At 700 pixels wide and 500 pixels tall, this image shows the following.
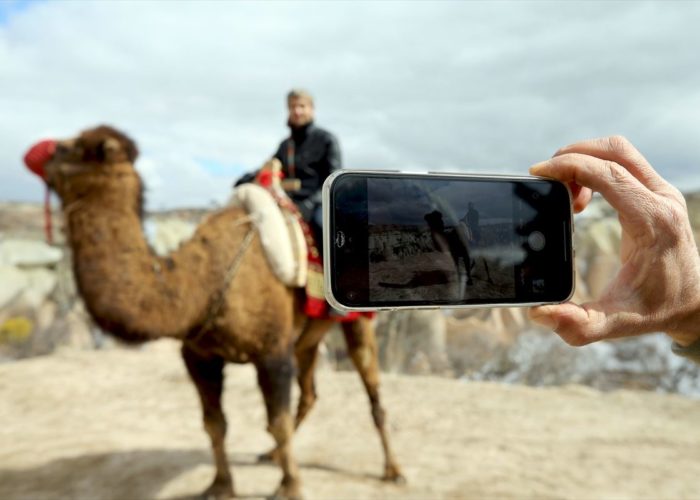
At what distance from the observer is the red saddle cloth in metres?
3.72

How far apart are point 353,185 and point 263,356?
2.52m

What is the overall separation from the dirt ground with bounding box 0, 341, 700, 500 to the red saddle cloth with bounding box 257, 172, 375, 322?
1.47 metres

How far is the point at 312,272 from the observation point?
3.75 meters

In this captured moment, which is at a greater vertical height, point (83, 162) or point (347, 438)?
point (83, 162)

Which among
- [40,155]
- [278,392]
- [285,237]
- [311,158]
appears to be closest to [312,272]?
[285,237]

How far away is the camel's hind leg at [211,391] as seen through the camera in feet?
12.6

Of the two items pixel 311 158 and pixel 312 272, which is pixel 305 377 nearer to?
pixel 312 272

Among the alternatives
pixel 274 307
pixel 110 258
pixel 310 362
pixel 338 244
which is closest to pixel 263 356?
pixel 274 307

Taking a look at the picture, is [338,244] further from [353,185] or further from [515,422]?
[515,422]

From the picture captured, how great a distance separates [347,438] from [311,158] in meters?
2.87

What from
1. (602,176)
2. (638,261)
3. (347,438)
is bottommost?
(347,438)

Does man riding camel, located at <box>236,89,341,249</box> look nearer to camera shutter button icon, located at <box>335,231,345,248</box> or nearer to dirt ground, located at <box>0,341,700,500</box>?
dirt ground, located at <box>0,341,700,500</box>

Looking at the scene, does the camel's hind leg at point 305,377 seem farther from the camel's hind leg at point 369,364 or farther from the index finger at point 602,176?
the index finger at point 602,176

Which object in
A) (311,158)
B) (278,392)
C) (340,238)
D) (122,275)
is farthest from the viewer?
(311,158)
